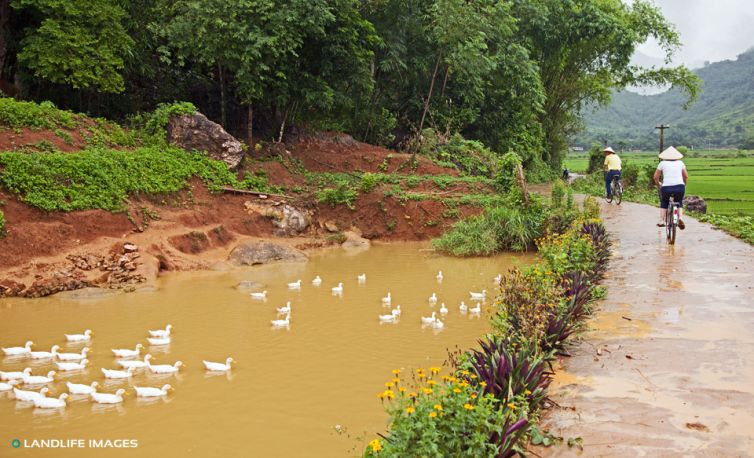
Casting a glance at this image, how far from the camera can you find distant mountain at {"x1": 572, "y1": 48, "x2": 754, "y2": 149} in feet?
271

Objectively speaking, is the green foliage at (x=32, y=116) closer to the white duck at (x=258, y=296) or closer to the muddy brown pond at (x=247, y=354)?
the muddy brown pond at (x=247, y=354)

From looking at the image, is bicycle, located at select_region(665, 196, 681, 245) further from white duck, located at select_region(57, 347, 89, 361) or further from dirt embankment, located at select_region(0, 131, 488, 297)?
white duck, located at select_region(57, 347, 89, 361)

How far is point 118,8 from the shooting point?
18.8 m

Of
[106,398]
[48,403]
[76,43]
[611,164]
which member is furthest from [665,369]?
[76,43]

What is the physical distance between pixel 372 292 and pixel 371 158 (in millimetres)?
11563

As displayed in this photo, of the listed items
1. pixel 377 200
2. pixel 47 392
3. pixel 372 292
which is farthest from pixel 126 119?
pixel 47 392

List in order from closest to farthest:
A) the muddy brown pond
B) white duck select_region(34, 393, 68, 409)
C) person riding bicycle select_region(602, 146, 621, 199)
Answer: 1. the muddy brown pond
2. white duck select_region(34, 393, 68, 409)
3. person riding bicycle select_region(602, 146, 621, 199)

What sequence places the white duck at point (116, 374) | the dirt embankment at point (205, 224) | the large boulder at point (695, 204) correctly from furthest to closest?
the large boulder at point (695, 204), the dirt embankment at point (205, 224), the white duck at point (116, 374)

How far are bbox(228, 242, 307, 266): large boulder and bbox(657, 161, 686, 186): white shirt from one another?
9095 mm

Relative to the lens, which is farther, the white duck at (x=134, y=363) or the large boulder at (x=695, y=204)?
the large boulder at (x=695, y=204)

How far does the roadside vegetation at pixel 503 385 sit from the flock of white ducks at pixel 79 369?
285 centimetres

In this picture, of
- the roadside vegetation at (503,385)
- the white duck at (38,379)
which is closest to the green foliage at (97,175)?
the white duck at (38,379)

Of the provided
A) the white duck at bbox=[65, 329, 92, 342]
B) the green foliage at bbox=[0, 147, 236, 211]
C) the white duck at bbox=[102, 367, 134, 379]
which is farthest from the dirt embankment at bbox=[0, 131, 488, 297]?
the white duck at bbox=[102, 367, 134, 379]

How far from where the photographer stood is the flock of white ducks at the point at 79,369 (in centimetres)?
648
